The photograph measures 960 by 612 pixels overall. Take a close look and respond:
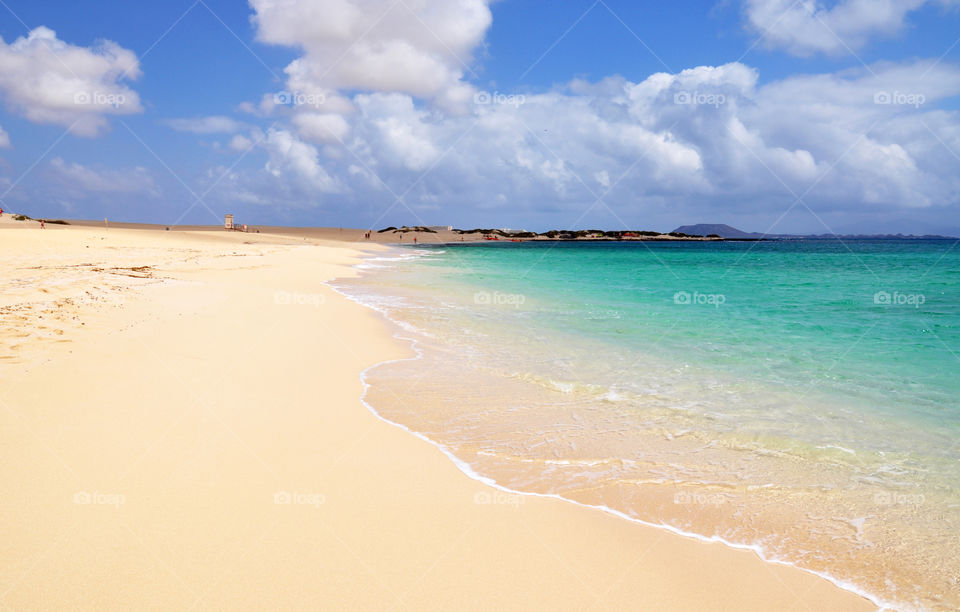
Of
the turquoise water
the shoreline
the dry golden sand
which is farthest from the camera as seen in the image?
the turquoise water

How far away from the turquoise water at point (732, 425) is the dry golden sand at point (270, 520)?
1.67 ft

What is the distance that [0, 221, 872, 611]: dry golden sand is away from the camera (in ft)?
9.75

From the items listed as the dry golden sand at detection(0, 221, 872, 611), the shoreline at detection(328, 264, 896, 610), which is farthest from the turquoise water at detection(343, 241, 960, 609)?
the dry golden sand at detection(0, 221, 872, 611)

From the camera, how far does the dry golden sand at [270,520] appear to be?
2.97 meters

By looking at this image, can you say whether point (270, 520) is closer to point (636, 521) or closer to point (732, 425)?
point (636, 521)

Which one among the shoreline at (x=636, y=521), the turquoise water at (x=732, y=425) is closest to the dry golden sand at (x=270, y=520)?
the shoreline at (x=636, y=521)

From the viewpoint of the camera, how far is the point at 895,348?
11234 millimetres

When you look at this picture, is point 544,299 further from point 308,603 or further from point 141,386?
point 308,603

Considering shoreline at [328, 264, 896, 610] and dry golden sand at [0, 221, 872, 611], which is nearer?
dry golden sand at [0, 221, 872, 611]

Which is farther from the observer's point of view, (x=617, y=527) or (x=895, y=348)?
(x=895, y=348)

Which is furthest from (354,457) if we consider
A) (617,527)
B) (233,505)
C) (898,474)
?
(898,474)

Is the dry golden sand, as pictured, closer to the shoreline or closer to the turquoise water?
the shoreline

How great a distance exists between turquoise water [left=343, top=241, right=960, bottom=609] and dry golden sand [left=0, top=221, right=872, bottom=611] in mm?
509

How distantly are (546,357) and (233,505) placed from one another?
6433 millimetres
